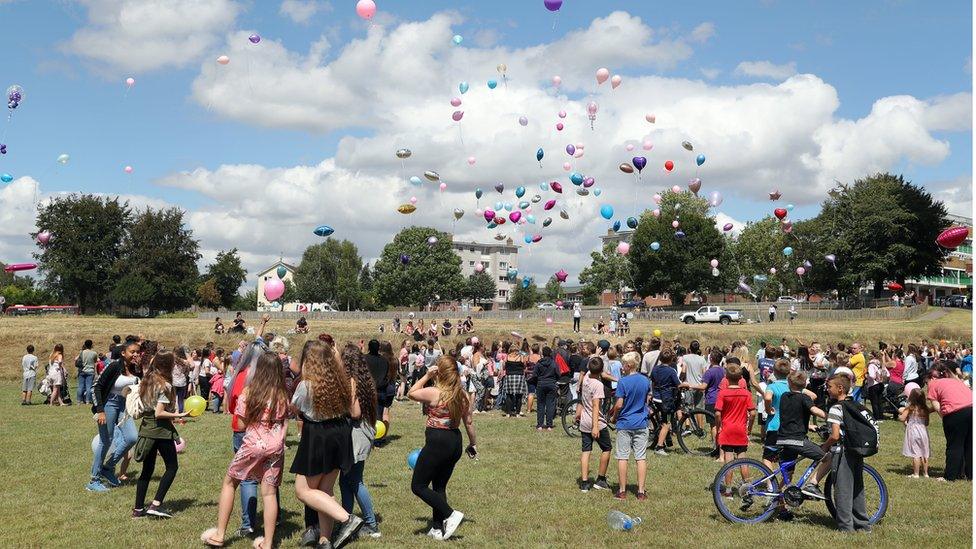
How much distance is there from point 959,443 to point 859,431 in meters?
4.44

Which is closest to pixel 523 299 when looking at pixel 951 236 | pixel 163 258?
pixel 163 258

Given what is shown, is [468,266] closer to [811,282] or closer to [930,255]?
[811,282]

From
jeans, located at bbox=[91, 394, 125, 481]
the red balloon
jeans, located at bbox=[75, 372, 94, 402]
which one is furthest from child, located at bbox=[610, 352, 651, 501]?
jeans, located at bbox=[75, 372, 94, 402]

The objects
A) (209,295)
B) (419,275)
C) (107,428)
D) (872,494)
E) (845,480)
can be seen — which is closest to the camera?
(845,480)

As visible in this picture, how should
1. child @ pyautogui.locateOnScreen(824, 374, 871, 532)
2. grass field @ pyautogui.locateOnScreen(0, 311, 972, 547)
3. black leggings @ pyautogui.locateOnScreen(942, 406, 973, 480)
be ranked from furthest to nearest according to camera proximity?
black leggings @ pyautogui.locateOnScreen(942, 406, 973, 480) < child @ pyautogui.locateOnScreen(824, 374, 871, 532) < grass field @ pyautogui.locateOnScreen(0, 311, 972, 547)

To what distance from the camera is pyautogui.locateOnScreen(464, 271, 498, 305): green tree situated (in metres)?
118

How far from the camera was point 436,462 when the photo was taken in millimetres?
6988

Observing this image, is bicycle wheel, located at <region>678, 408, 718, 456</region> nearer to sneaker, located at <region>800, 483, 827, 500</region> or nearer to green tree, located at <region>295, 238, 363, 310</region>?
sneaker, located at <region>800, 483, 827, 500</region>

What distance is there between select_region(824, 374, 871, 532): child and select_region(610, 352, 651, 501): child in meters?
1.99

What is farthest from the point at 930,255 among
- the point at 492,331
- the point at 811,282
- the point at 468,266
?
the point at 468,266

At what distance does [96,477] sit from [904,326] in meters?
50.6

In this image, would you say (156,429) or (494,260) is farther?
(494,260)

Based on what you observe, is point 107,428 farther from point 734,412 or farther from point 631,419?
point 734,412

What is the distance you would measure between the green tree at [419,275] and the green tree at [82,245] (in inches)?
1232
